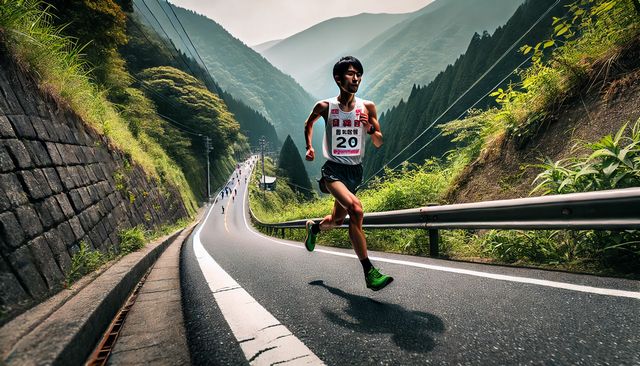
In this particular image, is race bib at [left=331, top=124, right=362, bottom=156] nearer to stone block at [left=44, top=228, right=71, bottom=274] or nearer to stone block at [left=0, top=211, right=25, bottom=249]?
stone block at [left=0, top=211, right=25, bottom=249]

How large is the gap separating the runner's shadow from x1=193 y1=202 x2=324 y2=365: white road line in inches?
15.0

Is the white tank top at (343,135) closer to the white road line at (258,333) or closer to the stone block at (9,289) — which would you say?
the white road line at (258,333)

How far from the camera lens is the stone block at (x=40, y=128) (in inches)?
142

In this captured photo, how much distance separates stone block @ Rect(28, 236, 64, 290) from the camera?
2518mm

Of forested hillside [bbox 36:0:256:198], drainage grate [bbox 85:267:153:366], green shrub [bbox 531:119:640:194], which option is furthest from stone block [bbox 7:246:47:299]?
forested hillside [bbox 36:0:256:198]

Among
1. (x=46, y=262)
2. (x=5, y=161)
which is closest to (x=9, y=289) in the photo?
(x=46, y=262)

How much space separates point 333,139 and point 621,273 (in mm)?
2717

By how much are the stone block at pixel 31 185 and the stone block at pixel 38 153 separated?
318mm

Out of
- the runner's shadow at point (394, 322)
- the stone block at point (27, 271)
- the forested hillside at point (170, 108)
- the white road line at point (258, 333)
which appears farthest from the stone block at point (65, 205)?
the forested hillside at point (170, 108)

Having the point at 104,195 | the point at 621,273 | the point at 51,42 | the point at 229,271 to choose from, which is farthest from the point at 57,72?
the point at 621,273

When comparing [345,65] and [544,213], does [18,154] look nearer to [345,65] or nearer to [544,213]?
[345,65]

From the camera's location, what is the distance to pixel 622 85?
13.4ft

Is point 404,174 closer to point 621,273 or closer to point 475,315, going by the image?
point 621,273

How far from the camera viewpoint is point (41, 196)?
3.05m
